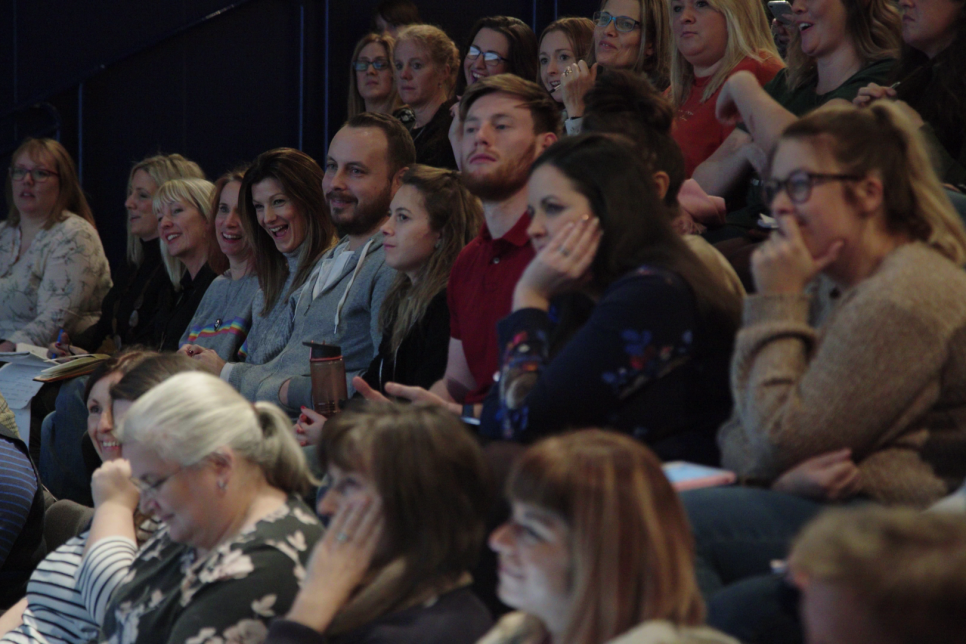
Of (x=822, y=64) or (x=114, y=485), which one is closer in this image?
(x=114, y=485)

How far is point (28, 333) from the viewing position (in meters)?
5.07

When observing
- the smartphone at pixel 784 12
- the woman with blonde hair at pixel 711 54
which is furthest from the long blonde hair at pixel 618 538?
the woman with blonde hair at pixel 711 54

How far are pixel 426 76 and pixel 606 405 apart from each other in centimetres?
315

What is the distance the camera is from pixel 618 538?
1259 mm

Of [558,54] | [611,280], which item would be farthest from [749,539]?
[558,54]

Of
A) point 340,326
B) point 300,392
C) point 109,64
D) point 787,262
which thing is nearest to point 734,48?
point 340,326

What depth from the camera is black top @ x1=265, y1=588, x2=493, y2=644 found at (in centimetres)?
158

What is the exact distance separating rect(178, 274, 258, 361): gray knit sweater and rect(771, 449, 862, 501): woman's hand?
2719 mm

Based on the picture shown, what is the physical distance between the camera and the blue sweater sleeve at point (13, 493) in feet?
9.25

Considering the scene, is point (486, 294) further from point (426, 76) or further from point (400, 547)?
point (426, 76)

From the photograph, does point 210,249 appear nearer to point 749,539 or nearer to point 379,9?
point 379,9

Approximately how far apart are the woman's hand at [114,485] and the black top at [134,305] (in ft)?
8.01

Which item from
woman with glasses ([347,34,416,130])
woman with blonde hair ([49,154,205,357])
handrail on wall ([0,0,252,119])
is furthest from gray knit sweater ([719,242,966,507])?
handrail on wall ([0,0,252,119])

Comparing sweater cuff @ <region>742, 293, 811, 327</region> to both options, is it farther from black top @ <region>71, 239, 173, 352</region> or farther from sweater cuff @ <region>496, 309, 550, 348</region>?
black top @ <region>71, 239, 173, 352</region>
